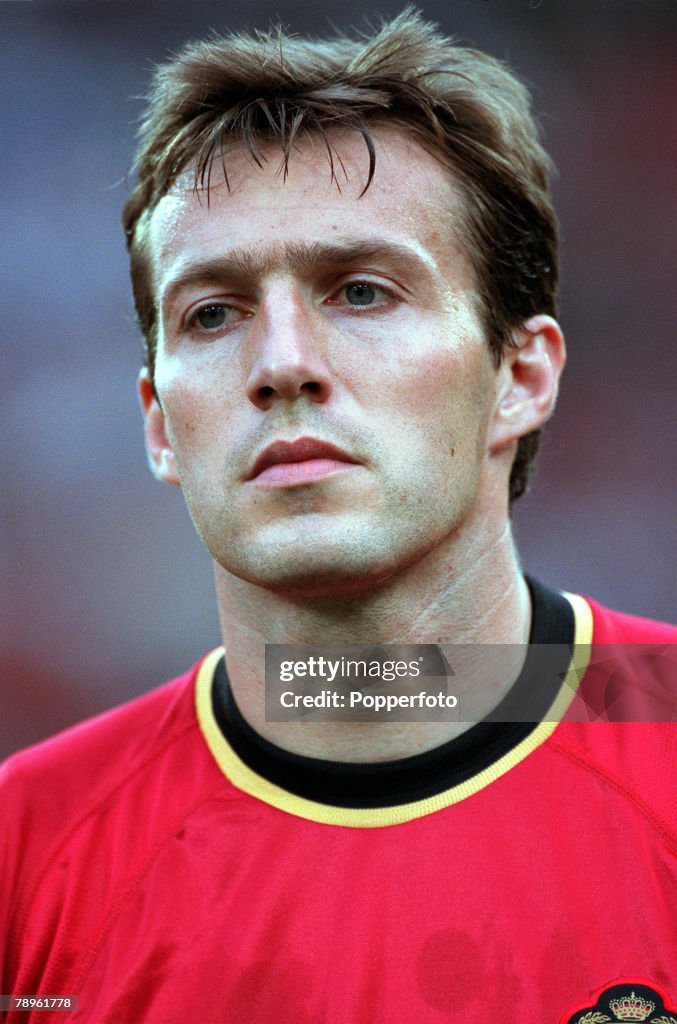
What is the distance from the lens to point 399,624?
1712 mm

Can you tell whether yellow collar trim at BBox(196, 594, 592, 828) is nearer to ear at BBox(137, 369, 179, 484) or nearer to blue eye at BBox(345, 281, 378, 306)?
ear at BBox(137, 369, 179, 484)

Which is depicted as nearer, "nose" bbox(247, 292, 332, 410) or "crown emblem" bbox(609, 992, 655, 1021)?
"crown emblem" bbox(609, 992, 655, 1021)

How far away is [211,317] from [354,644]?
58cm

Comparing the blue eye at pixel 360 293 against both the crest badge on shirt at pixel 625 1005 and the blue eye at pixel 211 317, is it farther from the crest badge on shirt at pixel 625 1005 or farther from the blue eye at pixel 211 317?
the crest badge on shirt at pixel 625 1005

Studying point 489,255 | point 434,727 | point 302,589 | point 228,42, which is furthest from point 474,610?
point 228,42

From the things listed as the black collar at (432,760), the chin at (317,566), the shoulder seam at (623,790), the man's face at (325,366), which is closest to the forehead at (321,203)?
the man's face at (325,366)

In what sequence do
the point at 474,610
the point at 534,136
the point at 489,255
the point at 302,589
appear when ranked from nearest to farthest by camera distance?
the point at 302,589, the point at 474,610, the point at 489,255, the point at 534,136

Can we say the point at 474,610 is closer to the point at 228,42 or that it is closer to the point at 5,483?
the point at 228,42

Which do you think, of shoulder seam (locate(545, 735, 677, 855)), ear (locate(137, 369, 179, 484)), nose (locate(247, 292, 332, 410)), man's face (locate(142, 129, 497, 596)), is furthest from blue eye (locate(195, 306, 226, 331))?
shoulder seam (locate(545, 735, 677, 855))

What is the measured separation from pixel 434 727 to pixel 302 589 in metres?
0.31

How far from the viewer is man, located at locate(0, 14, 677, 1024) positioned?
1530 millimetres

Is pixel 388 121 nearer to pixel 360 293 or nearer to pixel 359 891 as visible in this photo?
pixel 360 293

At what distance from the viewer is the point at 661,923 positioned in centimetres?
147

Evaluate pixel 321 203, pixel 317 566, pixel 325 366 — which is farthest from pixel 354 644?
pixel 321 203
